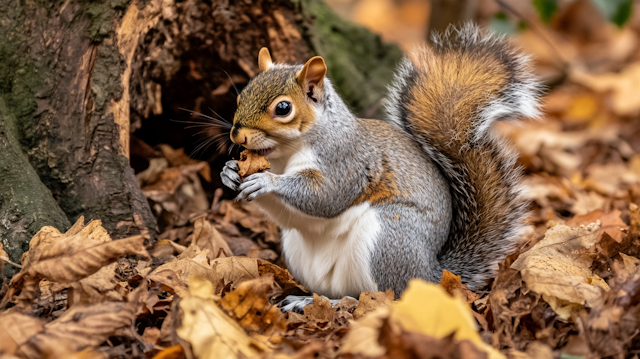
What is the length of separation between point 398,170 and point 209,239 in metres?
0.81

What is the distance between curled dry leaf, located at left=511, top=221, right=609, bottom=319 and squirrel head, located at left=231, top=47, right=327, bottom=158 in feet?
2.88

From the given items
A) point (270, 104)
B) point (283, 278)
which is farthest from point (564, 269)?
point (270, 104)

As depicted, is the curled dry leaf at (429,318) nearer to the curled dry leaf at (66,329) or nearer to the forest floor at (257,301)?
the forest floor at (257,301)

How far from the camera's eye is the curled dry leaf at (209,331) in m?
1.16

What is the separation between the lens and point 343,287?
6.79 ft

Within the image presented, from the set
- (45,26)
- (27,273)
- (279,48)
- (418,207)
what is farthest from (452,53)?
(27,273)

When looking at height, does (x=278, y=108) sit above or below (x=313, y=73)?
below

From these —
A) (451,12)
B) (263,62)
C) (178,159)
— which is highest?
(451,12)

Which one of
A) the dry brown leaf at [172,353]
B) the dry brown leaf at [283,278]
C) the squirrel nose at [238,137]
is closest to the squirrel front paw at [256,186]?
the squirrel nose at [238,137]

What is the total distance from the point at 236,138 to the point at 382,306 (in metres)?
0.72

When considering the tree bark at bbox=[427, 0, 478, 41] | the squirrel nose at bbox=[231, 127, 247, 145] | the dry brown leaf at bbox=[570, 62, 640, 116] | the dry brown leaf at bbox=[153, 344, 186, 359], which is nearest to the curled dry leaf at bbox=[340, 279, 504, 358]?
the dry brown leaf at bbox=[153, 344, 186, 359]

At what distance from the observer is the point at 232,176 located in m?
1.97

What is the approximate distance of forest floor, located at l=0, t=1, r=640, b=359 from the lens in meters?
1.15

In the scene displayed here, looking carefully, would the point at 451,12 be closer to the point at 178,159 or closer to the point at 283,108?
the point at 178,159
